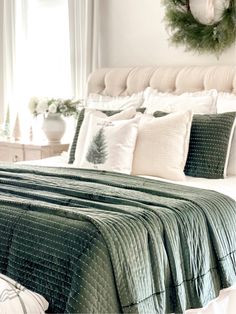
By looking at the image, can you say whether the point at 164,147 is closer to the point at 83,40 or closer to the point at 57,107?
the point at 57,107

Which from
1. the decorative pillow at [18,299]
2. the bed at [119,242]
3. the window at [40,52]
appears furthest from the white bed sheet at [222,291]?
the window at [40,52]

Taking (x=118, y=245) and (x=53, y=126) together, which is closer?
(x=118, y=245)

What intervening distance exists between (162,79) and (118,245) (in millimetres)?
2008

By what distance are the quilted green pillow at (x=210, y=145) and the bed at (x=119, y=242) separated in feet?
0.66

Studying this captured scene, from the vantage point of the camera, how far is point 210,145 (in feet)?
8.78

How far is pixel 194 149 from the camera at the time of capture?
2730 millimetres

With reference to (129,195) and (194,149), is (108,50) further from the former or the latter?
(129,195)

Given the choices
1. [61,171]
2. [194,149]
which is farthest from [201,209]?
[61,171]

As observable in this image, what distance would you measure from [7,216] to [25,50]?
9.93 ft

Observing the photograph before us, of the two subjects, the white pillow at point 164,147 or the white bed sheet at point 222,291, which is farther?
the white pillow at point 164,147

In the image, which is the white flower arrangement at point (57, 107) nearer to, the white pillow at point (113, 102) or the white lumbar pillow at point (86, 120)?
the white pillow at point (113, 102)

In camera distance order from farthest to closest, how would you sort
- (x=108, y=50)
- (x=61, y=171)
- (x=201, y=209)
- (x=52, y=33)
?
(x=52, y=33), (x=108, y=50), (x=61, y=171), (x=201, y=209)

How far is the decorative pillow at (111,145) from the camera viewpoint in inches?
106

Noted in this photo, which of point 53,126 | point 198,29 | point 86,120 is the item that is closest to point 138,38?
point 198,29
